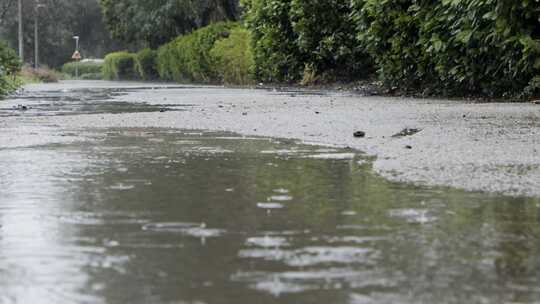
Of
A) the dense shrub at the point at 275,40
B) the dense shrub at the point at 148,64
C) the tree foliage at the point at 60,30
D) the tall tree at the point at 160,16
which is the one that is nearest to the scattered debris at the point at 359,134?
the dense shrub at the point at 275,40

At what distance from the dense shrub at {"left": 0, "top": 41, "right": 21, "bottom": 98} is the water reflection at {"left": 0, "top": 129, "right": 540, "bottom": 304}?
16.0 metres

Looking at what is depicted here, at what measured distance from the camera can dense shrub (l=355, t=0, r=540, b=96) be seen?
13664 mm

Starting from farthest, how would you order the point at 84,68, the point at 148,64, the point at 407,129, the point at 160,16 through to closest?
the point at 84,68, the point at 148,64, the point at 160,16, the point at 407,129

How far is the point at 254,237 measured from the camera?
3930 millimetres

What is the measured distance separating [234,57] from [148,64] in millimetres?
23560

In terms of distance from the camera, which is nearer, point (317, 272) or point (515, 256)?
point (317, 272)

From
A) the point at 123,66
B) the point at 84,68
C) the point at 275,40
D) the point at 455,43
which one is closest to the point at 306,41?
the point at 275,40

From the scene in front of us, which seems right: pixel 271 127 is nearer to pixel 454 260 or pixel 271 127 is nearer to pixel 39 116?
pixel 39 116

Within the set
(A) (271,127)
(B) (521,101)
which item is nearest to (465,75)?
(B) (521,101)

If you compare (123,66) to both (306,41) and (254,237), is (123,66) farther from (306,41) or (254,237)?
(254,237)

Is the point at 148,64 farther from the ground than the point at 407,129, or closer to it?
closer to it

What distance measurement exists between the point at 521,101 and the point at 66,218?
35.7 feet

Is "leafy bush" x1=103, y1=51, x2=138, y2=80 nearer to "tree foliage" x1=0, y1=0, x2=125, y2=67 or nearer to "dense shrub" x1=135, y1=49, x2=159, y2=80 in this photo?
"dense shrub" x1=135, y1=49, x2=159, y2=80

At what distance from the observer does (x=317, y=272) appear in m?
3.29
